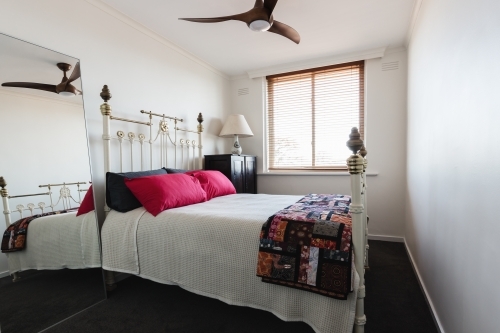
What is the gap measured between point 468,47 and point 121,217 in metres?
2.26

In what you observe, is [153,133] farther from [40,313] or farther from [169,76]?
[40,313]

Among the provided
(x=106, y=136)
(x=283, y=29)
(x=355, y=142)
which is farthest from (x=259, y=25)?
(x=106, y=136)

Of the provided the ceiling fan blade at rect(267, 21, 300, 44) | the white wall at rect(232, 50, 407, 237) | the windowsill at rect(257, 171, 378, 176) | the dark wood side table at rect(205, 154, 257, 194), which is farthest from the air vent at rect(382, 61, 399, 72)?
the dark wood side table at rect(205, 154, 257, 194)

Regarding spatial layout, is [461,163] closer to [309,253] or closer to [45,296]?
[309,253]

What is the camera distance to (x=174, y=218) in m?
1.69

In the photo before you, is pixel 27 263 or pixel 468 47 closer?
pixel 468 47

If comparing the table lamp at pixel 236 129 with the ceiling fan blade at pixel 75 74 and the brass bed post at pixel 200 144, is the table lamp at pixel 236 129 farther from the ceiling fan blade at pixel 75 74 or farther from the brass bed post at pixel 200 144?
the ceiling fan blade at pixel 75 74

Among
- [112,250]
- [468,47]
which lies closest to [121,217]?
[112,250]

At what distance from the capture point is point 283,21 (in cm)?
251

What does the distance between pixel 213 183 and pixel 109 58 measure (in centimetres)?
149

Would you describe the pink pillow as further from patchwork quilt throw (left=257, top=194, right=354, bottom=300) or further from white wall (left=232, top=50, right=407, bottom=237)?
white wall (left=232, top=50, right=407, bottom=237)

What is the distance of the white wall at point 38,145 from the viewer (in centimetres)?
148

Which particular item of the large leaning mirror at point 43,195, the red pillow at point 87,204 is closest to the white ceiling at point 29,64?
the large leaning mirror at point 43,195

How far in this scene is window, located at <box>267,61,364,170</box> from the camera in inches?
134
